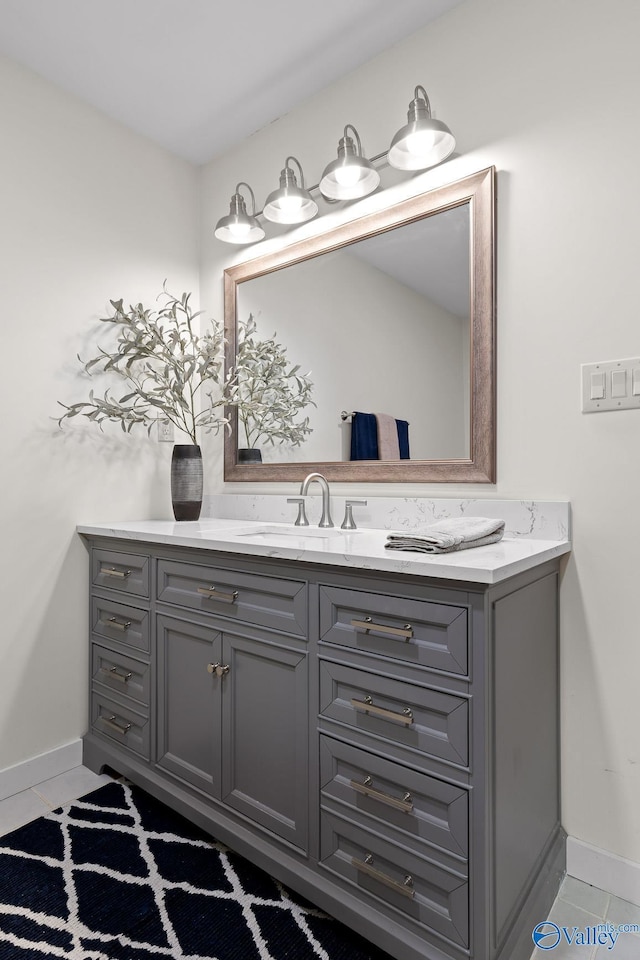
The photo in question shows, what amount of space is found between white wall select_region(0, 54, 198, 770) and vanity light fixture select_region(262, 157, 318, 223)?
0.68 metres

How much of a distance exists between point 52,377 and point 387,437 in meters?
1.28

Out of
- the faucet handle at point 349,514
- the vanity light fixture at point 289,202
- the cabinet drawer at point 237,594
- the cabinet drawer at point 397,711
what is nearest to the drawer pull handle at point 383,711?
the cabinet drawer at point 397,711

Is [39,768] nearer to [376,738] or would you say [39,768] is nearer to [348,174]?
[376,738]

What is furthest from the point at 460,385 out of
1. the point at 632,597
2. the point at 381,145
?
the point at 381,145

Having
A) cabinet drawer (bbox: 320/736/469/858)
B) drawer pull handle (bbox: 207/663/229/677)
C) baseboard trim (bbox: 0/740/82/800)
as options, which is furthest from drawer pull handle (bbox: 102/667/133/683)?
cabinet drawer (bbox: 320/736/469/858)

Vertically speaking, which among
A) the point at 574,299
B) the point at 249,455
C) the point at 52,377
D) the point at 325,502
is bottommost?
the point at 325,502

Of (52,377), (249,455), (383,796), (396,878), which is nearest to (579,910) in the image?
(396,878)

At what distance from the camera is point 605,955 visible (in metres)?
1.24

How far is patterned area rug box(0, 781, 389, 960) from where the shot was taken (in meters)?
1.25

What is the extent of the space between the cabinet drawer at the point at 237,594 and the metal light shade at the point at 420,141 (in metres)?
1.37

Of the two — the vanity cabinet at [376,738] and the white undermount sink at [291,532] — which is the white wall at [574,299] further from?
the white undermount sink at [291,532]

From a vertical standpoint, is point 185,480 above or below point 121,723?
above

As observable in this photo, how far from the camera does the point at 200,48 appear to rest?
1.91 metres

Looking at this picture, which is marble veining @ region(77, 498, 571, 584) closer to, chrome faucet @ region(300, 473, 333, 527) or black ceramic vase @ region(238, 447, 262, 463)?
chrome faucet @ region(300, 473, 333, 527)
